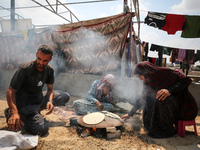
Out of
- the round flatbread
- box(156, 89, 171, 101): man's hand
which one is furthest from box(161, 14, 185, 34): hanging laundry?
the round flatbread

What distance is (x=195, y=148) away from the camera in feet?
6.86

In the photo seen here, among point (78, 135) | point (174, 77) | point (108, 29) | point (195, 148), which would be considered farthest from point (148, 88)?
point (108, 29)

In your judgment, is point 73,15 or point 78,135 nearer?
point 78,135

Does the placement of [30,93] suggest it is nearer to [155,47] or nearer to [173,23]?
[173,23]

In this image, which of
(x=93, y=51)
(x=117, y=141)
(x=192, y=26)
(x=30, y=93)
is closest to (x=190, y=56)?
(x=192, y=26)

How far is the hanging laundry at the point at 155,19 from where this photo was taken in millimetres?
5191

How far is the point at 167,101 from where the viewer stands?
7.82ft

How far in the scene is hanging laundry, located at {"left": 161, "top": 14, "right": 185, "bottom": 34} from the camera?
16.6 ft

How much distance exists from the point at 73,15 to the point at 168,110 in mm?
9921

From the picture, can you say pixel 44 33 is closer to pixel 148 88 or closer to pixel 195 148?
pixel 148 88

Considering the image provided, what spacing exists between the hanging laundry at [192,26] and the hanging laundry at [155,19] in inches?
33.1

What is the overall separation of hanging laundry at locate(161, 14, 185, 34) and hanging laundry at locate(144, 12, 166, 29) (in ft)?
0.50

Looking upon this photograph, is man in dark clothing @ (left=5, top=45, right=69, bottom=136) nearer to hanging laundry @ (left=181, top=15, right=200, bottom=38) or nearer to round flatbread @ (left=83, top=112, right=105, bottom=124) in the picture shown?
round flatbread @ (left=83, top=112, right=105, bottom=124)

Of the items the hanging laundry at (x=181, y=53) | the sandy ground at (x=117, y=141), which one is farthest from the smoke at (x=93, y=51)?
the hanging laundry at (x=181, y=53)
